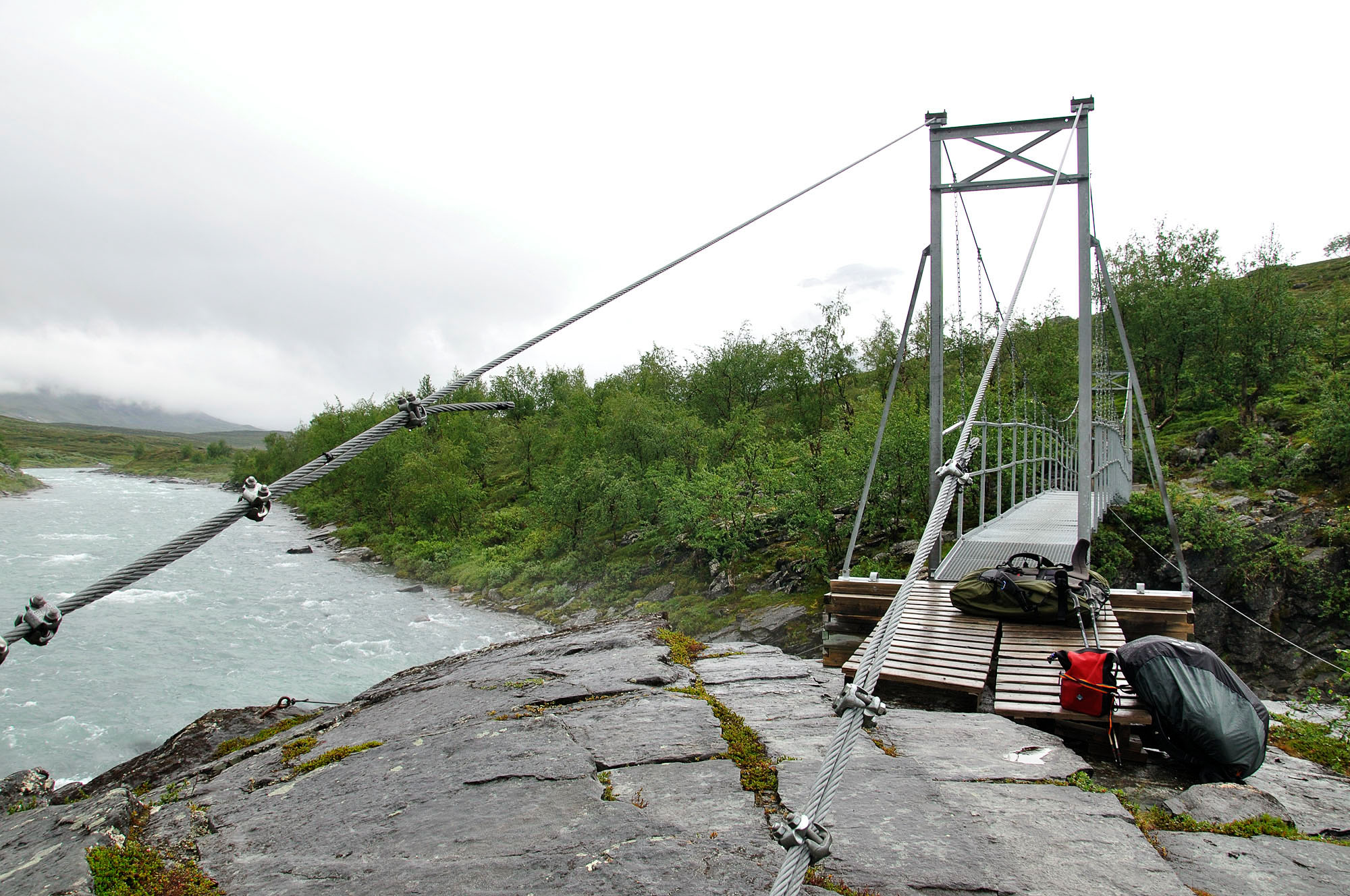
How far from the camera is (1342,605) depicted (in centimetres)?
1438

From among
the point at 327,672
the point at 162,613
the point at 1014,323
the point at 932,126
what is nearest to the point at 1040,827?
the point at 932,126

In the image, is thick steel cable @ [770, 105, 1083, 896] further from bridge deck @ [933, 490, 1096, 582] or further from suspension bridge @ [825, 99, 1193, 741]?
bridge deck @ [933, 490, 1096, 582]

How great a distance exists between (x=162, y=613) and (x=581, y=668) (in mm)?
19014

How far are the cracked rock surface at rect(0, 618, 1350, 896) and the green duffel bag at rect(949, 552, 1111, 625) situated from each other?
1.47 metres

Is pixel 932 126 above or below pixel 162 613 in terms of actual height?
above

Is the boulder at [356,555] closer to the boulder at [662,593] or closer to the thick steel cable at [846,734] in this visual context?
the boulder at [662,593]

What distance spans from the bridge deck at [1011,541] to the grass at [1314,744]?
247 cm

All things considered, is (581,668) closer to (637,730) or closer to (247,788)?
(637,730)

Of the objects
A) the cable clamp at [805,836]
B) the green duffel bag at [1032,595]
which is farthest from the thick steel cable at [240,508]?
the green duffel bag at [1032,595]

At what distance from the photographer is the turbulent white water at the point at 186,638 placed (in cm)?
1243

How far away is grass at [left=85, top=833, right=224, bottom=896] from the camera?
3.48 metres

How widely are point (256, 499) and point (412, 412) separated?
0.66 m

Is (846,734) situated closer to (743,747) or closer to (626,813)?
(626,813)

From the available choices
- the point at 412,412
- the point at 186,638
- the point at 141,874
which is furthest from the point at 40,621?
the point at 186,638
